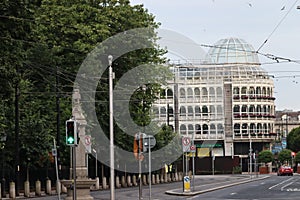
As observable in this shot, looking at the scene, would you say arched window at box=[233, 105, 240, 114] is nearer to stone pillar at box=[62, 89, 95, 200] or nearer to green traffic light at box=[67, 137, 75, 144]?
stone pillar at box=[62, 89, 95, 200]

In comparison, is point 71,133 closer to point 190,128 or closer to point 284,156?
point 190,128

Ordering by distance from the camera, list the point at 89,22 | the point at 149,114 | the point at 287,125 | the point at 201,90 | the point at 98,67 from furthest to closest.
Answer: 1. the point at 287,125
2. the point at 201,90
3. the point at 149,114
4. the point at 89,22
5. the point at 98,67

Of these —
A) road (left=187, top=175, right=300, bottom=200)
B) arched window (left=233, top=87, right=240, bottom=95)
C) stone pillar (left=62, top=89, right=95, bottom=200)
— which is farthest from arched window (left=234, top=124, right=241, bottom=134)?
stone pillar (left=62, top=89, right=95, bottom=200)

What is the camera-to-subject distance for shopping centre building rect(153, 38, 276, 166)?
4646 inches

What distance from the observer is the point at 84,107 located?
54.6 meters

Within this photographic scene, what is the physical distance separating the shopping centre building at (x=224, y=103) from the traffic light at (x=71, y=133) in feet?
276

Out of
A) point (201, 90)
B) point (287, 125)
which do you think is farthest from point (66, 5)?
point (287, 125)

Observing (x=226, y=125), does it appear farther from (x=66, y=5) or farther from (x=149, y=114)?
(x=66, y=5)

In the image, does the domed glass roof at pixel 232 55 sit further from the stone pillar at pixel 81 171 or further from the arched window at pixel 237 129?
the stone pillar at pixel 81 171

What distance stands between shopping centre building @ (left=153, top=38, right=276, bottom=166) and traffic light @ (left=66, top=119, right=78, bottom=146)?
84.3m

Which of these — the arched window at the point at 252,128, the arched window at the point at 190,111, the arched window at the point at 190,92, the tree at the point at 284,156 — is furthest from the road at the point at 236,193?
the arched window at the point at 252,128

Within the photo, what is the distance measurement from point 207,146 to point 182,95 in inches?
401

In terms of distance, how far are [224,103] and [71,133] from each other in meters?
97.9

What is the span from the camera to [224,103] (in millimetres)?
124062
